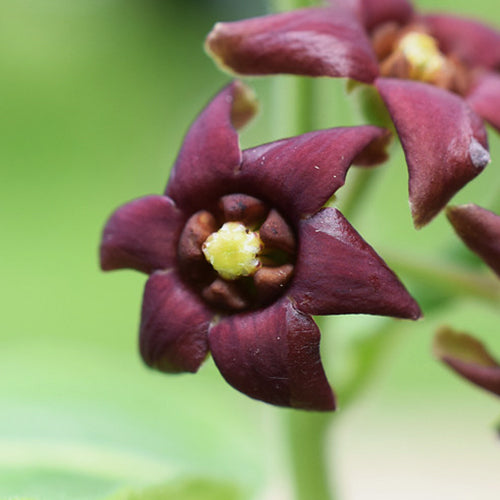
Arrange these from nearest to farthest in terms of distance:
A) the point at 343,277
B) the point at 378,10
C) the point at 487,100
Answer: the point at 343,277 → the point at 487,100 → the point at 378,10

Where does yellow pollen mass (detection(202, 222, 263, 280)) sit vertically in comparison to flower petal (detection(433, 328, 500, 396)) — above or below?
above

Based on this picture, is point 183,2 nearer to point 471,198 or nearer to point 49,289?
point 49,289

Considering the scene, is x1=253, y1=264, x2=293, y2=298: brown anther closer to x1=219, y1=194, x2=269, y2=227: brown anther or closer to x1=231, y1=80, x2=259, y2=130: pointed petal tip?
x1=219, y1=194, x2=269, y2=227: brown anther

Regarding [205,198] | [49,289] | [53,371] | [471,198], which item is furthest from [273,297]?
[49,289]

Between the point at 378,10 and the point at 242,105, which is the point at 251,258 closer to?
the point at 242,105

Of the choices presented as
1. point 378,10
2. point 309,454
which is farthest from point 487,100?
point 309,454

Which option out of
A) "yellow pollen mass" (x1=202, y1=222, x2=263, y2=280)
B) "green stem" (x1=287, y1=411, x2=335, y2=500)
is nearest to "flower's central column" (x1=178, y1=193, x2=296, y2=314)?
"yellow pollen mass" (x1=202, y1=222, x2=263, y2=280)
